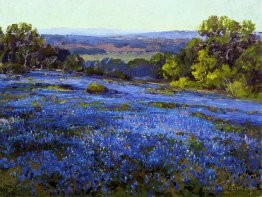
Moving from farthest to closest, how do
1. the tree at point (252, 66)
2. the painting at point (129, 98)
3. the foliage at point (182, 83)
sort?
1. the tree at point (252, 66)
2. the foliage at point (182, 83)
3. the painting at point (129, 98)

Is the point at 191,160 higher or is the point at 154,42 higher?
the point at 154,42

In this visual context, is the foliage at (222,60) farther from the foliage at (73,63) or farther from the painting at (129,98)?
the foliage at (73,63)

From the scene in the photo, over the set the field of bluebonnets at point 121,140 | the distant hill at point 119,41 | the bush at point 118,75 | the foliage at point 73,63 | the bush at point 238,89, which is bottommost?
the field of bluebonnets at point 121,140

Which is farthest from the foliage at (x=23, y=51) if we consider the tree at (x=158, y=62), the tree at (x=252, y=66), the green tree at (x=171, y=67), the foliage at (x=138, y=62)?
the tree at (x=252, y=66)

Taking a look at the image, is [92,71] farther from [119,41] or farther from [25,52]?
[25,52]

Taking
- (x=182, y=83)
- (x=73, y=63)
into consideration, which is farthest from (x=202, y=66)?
(x=73, y=63)

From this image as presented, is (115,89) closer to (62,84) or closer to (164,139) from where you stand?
(62,84)

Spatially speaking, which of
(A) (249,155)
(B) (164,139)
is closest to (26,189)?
(B) (164,139)

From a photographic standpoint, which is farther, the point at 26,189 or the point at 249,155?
the point at 249,155

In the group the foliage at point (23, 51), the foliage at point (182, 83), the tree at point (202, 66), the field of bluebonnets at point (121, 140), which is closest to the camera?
the field of bluebonnets at point (121, 140)
